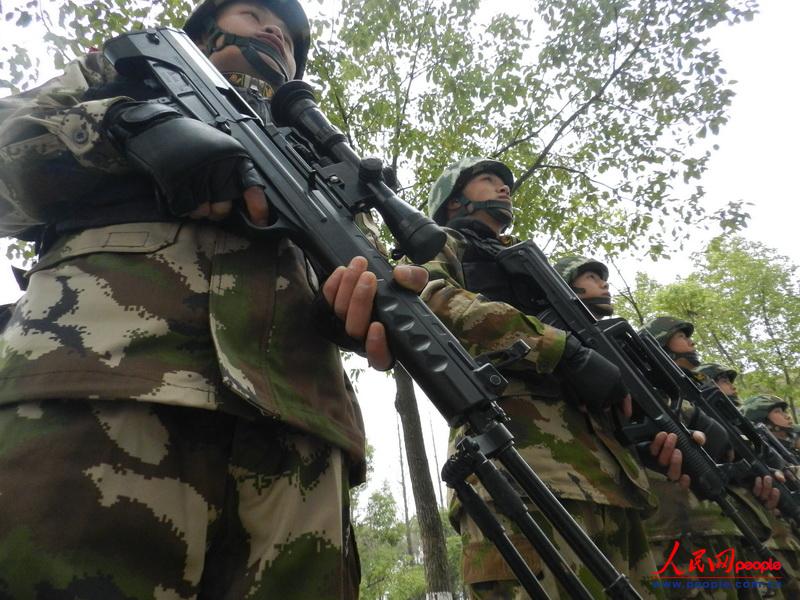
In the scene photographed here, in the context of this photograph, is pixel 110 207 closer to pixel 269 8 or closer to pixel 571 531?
pixel 269 8

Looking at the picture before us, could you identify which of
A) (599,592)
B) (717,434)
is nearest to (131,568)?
(599,592)

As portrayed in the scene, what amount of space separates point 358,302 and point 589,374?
1.56 m

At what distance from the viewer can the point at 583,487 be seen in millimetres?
2412

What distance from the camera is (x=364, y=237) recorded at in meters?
1.65

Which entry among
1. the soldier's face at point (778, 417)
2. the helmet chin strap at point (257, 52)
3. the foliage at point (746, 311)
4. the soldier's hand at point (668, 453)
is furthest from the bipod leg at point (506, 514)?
the foliage at point (746, 311)

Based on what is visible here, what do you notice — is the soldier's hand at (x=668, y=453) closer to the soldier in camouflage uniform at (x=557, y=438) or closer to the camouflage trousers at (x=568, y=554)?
the soldier in camouflage uniform at (x=557, y=438)

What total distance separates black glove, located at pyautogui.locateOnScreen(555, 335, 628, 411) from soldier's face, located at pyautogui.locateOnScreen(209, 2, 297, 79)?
69.7 inches

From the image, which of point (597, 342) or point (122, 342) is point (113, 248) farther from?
point (597, 342)

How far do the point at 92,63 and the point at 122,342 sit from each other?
1.04 metres

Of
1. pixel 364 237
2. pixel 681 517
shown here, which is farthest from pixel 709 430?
pixel 364 237

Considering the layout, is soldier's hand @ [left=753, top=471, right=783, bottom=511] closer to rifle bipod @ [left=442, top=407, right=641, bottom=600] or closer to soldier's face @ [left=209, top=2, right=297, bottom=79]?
rifle bipod @ [left=442, top=407, right=641, bottom=600]

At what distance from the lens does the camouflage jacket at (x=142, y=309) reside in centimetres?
120

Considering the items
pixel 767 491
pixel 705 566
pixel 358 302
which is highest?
pixel 358 302

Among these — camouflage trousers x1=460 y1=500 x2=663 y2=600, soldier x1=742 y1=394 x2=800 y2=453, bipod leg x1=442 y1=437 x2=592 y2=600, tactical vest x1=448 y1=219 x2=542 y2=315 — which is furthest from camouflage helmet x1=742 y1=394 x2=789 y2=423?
bipod leg x1=442 y1=437 x2=592 y2=600
